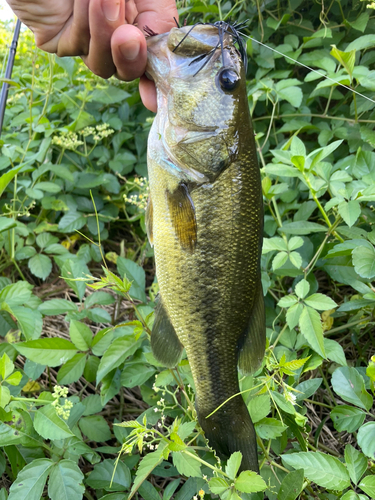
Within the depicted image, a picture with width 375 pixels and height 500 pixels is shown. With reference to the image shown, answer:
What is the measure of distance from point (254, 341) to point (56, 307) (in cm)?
93

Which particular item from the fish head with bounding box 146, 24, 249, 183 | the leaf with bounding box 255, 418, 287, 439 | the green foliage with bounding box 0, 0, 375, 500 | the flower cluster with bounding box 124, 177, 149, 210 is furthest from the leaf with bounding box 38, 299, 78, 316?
the leaf with bounding box 255, 418, 287, 439

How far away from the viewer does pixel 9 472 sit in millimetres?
1660

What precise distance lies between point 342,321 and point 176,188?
1.31 meters

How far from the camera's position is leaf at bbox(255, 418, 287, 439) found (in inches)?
51.2

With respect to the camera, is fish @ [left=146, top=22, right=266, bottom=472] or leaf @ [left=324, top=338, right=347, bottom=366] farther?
leaf @ [left=324, top=338, right=347, bottom=366]

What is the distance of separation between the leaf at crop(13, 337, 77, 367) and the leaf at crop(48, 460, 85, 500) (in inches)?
14.6

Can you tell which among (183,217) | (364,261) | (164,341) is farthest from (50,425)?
(364,261)

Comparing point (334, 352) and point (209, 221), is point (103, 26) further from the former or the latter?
point (334, 352)

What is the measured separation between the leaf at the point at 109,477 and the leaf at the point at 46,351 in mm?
426

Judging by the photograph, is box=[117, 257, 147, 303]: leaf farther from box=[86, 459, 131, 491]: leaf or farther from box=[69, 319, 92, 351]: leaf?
box=[86, 459, 131, 491]: leaf

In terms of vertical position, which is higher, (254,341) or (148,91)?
(148,91)

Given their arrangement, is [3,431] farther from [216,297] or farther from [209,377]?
[216,297]

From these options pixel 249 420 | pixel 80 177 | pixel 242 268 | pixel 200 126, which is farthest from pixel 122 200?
pixel 249 420

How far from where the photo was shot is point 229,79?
4.58 feet
